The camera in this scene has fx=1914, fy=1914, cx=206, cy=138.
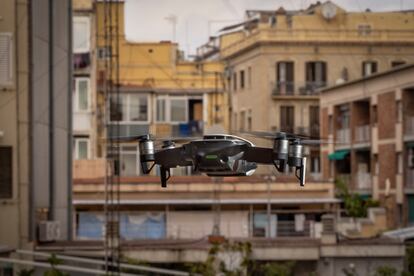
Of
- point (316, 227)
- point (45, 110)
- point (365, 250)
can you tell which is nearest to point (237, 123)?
point (316, 227)

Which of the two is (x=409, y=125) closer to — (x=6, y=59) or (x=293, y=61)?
(x=293, y=61)

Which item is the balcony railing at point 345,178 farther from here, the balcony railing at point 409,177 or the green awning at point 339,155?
the balcony railing at point 409,177

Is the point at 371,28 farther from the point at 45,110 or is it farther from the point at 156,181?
the point at 45,110

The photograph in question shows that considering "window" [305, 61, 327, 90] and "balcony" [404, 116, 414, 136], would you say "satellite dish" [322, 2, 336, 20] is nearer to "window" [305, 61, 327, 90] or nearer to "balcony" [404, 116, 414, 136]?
"window" [305, 61, 327, 90]

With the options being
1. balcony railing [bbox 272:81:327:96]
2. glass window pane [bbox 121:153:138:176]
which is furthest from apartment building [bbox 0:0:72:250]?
balcony railing [bbox 272:81:327:96]

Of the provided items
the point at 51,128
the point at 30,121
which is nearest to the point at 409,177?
the point at 51,128

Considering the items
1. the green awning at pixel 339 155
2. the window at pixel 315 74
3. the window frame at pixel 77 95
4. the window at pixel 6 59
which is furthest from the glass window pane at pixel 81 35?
the window at pixel 6 59

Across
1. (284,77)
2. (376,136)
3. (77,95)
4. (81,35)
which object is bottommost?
(376,136)
